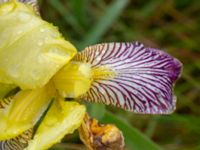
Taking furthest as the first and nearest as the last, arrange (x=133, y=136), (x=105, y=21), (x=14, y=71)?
1. (x=105, y=21)
2. (x=133, y=136)
3. (x=14, y=71)

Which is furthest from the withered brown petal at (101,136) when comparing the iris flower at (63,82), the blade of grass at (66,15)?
the blade of grass at (66,15)

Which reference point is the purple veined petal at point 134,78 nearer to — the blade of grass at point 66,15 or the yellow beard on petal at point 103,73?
the yellow beard on petal at point 103,73

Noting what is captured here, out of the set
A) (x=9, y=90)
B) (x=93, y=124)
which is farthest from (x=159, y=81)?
(x=9, y=90)

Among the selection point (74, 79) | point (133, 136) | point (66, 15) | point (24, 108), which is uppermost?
point (74, 79)

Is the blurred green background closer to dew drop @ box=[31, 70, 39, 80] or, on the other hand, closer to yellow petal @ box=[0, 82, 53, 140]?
yellow petal @ box=[0, 82, 53, 140]

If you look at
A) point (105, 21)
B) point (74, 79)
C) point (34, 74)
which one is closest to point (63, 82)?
point (74, 79)

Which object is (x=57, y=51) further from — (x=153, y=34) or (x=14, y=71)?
(x=153, y=34)
